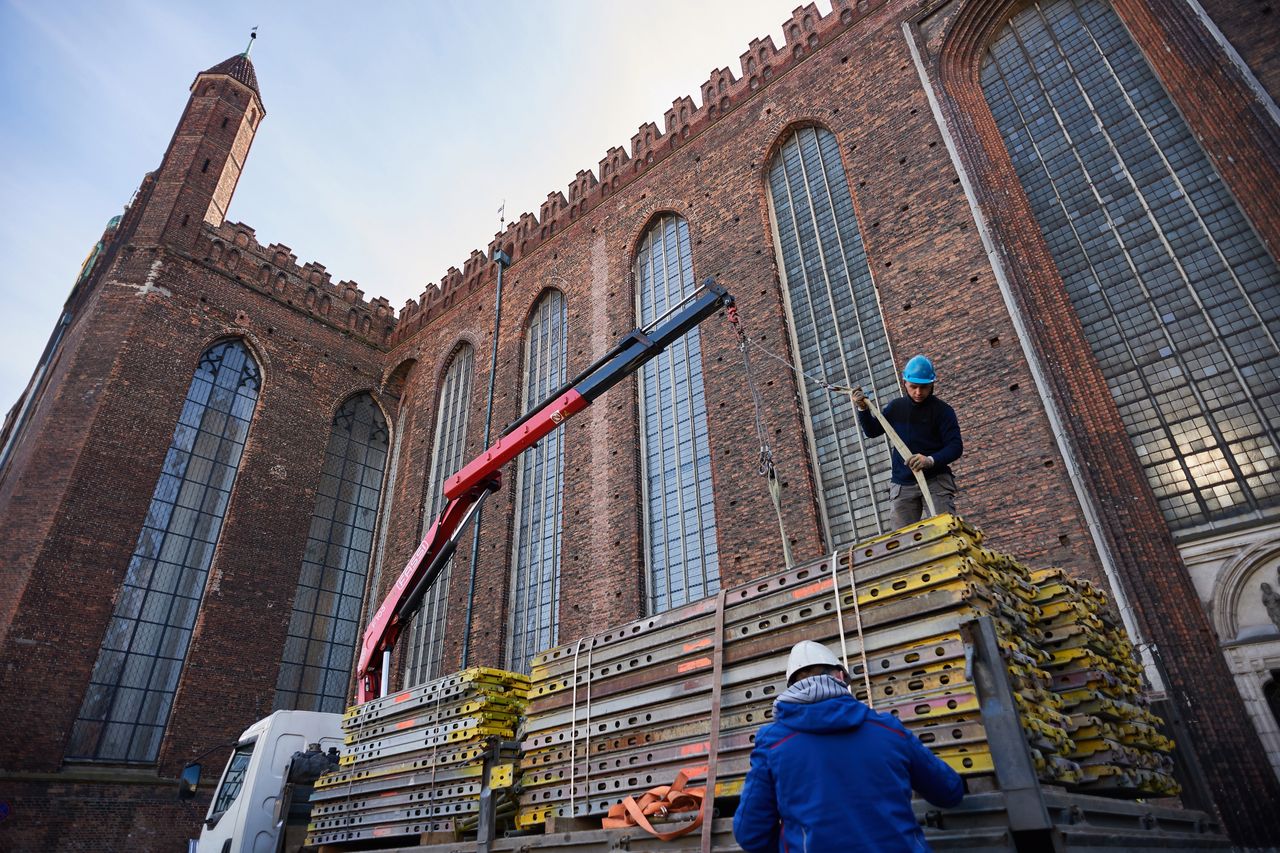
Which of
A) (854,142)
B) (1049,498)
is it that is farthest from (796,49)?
(1049,498)

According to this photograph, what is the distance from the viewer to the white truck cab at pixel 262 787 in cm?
841

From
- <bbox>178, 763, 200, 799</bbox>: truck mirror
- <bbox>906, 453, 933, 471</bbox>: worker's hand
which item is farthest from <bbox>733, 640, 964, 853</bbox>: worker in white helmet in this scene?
<bbox>178, 763, 200, 799</bbox>: truck mirror

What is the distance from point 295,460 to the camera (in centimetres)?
1917

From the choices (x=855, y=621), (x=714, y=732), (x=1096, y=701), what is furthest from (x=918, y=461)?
(x=714, y=732)

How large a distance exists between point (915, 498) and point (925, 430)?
0.48 m

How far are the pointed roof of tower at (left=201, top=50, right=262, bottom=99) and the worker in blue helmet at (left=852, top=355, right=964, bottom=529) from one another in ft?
76.8

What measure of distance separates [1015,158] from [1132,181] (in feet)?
6.07

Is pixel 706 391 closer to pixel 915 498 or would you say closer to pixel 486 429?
pixel 486 429

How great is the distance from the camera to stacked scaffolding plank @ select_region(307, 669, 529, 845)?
18.9ft

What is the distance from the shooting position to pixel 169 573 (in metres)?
16.2

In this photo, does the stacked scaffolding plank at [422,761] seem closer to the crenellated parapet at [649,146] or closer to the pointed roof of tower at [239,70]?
the crenellated parapet at [649,146]

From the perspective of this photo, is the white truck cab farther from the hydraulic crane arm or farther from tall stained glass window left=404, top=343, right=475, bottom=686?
tall stained glass window left=404, top=343, right=475, bottom=686

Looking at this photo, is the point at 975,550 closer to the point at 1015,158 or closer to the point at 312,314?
the point at 1015,158

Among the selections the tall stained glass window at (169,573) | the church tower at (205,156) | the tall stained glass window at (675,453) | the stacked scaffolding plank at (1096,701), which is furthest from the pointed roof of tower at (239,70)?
the stacked scaffolding plank at (1096,701)
